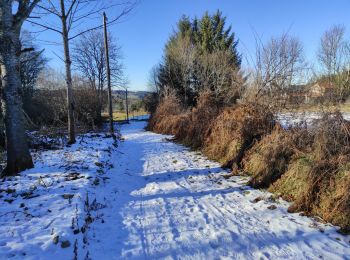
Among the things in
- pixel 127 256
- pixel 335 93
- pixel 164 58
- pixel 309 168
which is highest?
pixel 164 58

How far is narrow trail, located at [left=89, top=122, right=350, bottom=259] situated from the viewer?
3474 millimetres

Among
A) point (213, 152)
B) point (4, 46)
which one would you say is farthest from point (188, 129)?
point (4, 46)

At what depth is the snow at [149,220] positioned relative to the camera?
346cm

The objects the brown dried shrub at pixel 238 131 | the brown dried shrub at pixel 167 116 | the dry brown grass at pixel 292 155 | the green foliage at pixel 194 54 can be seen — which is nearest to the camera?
the dry brown grass at pixel 292 155

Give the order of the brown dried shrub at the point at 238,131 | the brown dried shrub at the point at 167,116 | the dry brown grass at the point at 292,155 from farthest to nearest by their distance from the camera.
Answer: the brown dried shrub at the point at 167,116 → the brown dried shrub at the point at 238,131 → the dry brown grass at the point at 292,155

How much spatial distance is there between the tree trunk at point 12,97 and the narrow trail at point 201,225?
217 cm

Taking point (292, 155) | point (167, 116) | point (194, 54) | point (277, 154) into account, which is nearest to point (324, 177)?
point (292, 155)

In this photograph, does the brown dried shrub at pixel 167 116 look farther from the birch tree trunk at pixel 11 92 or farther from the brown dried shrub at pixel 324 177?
the brown dried shrub at pixel 324 177

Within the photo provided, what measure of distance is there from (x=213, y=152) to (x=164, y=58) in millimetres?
23973

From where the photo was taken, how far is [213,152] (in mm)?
9094

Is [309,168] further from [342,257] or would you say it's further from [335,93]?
[335,93]

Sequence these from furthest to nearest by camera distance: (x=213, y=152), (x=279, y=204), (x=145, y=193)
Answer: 1. (x=213, y=152)
2. (x=145, y=193)
3. (x=279, y=204)

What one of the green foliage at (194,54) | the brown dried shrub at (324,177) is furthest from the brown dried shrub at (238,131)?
the green foliage at (194,54)

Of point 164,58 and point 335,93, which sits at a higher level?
point 164,58
